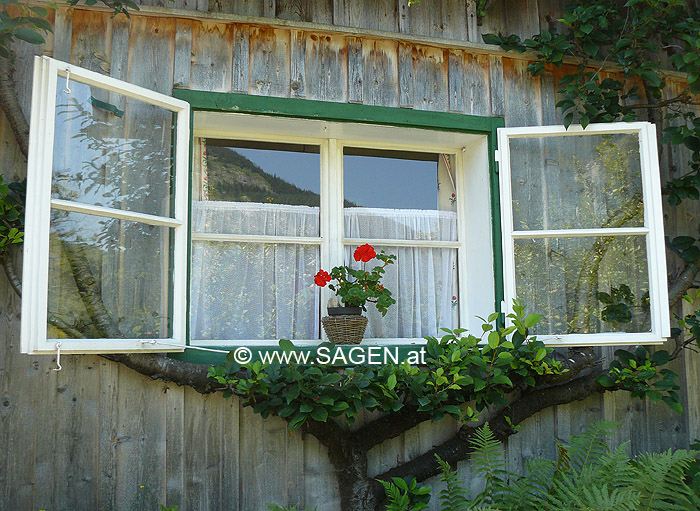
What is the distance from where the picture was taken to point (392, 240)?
346cm

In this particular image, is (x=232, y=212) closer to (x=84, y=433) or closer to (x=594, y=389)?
(x=84, y=433)

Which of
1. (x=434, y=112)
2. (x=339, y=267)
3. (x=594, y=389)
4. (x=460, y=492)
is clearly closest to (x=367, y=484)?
(x=460, y=492)

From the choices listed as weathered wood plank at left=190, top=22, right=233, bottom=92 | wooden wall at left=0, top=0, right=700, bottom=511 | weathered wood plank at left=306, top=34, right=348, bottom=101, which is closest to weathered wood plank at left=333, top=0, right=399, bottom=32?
wooden wall at left=0, top=0, right=700, bottom=511

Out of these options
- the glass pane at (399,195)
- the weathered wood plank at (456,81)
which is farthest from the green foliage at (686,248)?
the weathered wood plank at (456,81)

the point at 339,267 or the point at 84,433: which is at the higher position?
the point at 339,267

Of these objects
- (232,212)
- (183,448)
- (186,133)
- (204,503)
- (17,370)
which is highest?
Answer: (186,133)

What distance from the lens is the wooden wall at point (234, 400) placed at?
282 centimetres

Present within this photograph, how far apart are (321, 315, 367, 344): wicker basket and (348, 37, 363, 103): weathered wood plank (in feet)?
3.36

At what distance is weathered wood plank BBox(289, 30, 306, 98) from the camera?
10.6 feet

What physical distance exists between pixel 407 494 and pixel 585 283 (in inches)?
50.1

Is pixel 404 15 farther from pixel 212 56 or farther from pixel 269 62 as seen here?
pixel 212 56

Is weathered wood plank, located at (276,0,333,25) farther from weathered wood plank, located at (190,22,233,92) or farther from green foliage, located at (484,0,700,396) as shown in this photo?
green foliage, located at (484,0,700,396)

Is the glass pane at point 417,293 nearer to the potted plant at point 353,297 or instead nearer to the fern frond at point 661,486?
the potted plant at point 353,297

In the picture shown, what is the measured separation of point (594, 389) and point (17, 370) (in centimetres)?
254
